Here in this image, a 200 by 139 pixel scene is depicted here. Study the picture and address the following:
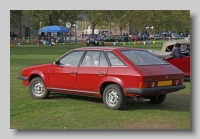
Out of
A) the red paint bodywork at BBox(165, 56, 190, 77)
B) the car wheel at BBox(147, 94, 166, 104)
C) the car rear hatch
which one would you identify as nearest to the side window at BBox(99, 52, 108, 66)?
the car rear hatch

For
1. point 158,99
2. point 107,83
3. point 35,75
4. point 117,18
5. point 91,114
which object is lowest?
point 91,114

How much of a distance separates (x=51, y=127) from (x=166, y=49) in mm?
10802

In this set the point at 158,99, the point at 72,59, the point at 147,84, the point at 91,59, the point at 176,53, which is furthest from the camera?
the point at 176,53

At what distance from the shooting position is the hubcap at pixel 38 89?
10880 millimetres

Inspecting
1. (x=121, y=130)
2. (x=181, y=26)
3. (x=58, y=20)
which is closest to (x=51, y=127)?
(x=121, y=130)

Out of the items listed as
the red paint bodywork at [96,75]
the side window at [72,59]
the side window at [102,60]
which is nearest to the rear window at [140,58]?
the red paint bodywork at [96,75]

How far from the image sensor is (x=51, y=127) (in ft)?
24.8

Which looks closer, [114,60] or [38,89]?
[114,60]

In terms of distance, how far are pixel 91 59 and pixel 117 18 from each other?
186ft

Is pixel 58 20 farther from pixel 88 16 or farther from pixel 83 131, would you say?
pixel 83 131

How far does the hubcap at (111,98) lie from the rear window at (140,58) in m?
0.86

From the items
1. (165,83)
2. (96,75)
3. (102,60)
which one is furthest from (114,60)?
(165,83)

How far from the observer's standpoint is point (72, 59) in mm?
10352

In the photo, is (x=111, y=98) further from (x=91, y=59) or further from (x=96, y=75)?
(x=91, y=59)
